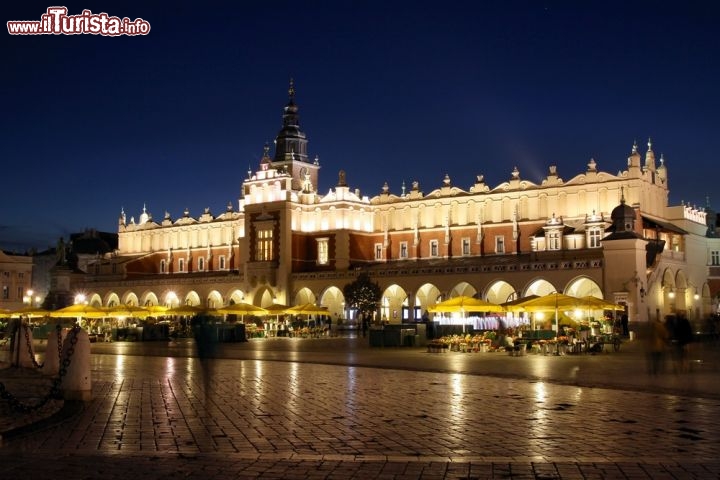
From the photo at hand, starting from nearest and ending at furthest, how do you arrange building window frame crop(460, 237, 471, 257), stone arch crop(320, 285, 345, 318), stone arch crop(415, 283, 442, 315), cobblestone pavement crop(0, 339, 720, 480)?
cobblestone pavement crop(0, 339, 720, 480) → stone arch crop(415, 283, 442, 315) → building window frame crop(460, 237, 471, 257) → stone arch crop(320, 285, 345, 318)

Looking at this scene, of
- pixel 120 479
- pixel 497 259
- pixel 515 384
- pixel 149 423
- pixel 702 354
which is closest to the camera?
pixel 120 479

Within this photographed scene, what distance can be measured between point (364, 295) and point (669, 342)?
4366 centimetres

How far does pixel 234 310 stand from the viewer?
183ft

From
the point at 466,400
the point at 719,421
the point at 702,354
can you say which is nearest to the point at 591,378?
the point at 466,400

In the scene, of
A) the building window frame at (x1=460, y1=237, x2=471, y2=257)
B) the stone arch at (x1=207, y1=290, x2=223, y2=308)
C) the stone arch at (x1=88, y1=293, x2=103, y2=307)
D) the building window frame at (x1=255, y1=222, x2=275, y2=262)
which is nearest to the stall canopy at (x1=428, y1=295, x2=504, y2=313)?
the building window frame at (x1=460, y1=237, x2=471, y2=257)

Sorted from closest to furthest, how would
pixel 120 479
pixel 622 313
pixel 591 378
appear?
pixel 120 479 < pixel 591 378 < pixel 622 313

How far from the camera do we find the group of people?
2284 centimetres

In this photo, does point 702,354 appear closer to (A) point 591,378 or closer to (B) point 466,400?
(A) point 591,378

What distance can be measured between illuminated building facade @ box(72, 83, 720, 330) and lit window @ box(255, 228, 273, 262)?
0.12m

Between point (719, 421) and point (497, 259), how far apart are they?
5574 centimetres

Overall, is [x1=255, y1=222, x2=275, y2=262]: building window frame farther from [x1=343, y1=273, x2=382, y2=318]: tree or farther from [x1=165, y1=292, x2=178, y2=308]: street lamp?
[x1=343, y1=273, x2=382, y2=318]: tree

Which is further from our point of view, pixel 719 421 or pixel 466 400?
pixel 466 400

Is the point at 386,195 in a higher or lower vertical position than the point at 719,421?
higher

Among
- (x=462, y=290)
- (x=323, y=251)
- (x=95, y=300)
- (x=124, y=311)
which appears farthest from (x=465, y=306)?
(x=95, y=300)
